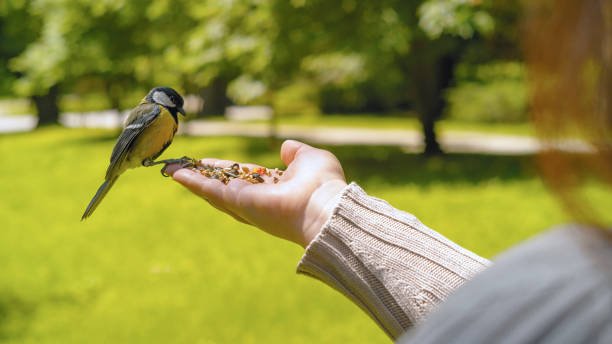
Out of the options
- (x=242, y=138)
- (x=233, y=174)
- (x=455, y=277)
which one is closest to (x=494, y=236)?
(x=233, y=174)

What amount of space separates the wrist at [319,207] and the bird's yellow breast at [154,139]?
1.52 meters

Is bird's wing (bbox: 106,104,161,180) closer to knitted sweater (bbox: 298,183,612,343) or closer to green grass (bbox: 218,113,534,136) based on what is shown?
knitted sweater (bbox: 298,183,612,343)

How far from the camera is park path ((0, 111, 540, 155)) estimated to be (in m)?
20.4

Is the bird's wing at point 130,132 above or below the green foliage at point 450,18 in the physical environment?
above

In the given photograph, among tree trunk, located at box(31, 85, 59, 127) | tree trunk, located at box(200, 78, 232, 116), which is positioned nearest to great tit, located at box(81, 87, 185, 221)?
tree trunk, located at box(200, 78, 232, 116)

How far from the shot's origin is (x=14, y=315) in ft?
23.3

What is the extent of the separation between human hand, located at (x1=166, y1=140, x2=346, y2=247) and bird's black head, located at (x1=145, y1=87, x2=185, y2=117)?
931 millimetres

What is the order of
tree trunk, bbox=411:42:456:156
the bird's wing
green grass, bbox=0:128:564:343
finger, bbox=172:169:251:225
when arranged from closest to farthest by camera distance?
1. finger, bbox=172:169:251:225
2. the bird's wing
3. green grass, bbox=0:128:564:343
4. tree trunk, bbox=411:42:456:156

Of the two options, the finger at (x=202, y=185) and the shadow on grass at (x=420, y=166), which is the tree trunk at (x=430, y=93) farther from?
the finger at (x=202, y=185)

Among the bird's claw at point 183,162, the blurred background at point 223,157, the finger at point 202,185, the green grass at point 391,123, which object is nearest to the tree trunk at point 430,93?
the blurred background at point 223,157

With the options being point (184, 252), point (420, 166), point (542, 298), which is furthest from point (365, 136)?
point (542, 298)

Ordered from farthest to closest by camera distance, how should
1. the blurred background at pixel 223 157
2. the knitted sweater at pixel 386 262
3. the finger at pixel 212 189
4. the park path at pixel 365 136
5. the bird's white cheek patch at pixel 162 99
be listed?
the park path at pixel 365 136 < the blurred background at pixel 223 157 < the bird's white cheek patch at pixel 162 99 < the finger at pixel 212 189 < the knitted sweater at pixel 386 262

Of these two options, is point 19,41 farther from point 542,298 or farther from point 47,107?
point 542,298

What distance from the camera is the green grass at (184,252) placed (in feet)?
22.2
